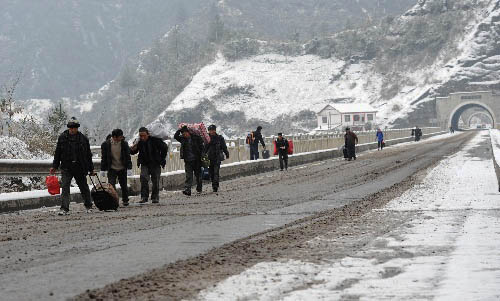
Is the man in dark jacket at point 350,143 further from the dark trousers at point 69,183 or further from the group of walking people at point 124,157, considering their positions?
the dark trousers at point 69,183

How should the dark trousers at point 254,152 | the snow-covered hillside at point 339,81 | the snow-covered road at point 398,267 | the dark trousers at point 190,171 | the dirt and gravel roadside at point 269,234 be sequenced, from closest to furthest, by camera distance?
1. the snow-covered road at point 398,267
2. the dirt and gravel roadside at point 269,234
3. the dark trousers at point 190,171
4. the dark trousers at point 254,152
5. the snow-covered hillside at point 339,81

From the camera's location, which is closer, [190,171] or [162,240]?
[162,240]

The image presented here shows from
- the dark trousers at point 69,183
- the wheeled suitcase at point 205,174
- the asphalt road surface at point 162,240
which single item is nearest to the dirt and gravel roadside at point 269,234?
the asphalt road surface at point 162,240

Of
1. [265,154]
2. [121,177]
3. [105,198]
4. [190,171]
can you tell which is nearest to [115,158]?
[121,177]

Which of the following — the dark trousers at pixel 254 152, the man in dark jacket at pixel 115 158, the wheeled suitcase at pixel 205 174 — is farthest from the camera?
the dark trousers at pixel 254 152

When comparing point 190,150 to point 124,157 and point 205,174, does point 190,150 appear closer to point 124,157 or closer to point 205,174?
point 205,174

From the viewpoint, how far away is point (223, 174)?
1109 inches

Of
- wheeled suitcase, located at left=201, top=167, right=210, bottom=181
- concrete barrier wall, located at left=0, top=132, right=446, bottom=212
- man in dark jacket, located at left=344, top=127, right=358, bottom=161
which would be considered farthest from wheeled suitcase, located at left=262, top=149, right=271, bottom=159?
wheeled suitcase, located at left=201, top=167, right=210, bottom=181

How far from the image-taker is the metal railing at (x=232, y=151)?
18125 mm

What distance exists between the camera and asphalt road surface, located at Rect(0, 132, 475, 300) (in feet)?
21.7

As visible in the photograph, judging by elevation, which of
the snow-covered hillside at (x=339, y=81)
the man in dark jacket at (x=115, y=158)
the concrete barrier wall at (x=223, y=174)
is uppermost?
the snow-covered hillside at (x=339, y=81)

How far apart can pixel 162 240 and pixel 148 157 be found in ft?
26.2

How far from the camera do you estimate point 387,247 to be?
8688 mm

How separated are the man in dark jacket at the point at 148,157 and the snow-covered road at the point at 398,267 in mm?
6614
